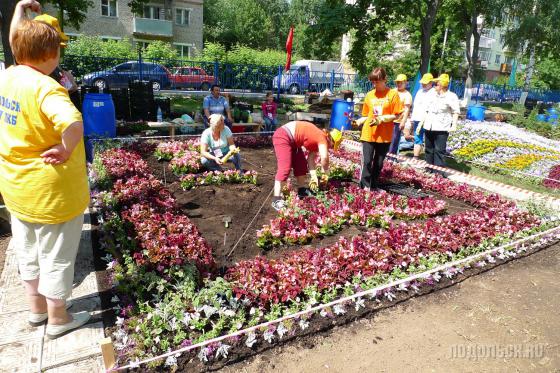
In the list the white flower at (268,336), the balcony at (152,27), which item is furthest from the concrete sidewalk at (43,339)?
the balcony at (152,27)

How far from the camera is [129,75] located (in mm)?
18531

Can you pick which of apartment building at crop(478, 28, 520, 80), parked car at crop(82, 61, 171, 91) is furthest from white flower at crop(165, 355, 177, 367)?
apartment building at crop(478, 28, 520, 80)

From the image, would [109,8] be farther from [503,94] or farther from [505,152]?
[505,152]

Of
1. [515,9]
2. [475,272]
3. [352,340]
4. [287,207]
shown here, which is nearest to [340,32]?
[287,207]

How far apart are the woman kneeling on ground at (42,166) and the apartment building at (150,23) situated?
3377cm

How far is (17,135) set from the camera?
255 cm

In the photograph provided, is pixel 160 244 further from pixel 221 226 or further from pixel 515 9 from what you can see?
pixel 515 9

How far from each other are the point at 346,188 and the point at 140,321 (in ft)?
13.5

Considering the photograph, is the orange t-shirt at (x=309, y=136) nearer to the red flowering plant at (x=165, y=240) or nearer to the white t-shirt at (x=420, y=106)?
the red flowering plant at (x=165, y=240)

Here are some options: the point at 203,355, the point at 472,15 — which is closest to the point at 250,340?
the point at 203,355

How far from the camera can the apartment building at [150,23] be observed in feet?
Result: 114

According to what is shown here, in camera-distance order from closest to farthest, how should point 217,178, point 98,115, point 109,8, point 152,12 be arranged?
1. point 217,178
2. point 98,115
3. point 109,8
4. point 152,12

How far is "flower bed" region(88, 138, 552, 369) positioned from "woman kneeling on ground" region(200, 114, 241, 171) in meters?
1.03

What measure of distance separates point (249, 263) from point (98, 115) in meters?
6.14
